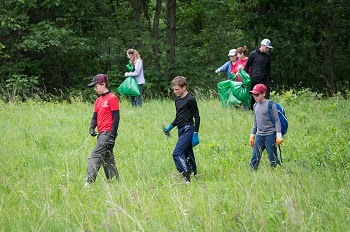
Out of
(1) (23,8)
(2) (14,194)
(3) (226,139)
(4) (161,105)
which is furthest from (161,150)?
(1) (23,8)

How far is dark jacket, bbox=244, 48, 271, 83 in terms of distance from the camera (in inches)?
493

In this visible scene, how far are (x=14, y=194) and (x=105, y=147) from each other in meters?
1.43

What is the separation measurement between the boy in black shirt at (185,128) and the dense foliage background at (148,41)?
46.2 feet

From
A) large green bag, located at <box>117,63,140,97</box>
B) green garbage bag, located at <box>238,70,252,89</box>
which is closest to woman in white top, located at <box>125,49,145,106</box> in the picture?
large green bag, located at <box>117,63,140,97</box>

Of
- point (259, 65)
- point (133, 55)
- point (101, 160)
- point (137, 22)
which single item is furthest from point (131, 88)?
point (137, 22)

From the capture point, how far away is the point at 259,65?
Answer: 12.5 metres

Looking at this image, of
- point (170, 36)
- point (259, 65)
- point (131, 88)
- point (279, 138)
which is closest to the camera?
point (279, 138)

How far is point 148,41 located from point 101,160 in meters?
16.1

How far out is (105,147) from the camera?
24.7 ft

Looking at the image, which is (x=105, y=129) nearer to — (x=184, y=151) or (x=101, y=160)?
(x=101, y=160)

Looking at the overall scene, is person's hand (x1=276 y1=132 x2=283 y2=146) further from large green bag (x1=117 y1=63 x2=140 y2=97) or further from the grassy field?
large green bag (x1=117 y1=63 x2=140 y2=97)

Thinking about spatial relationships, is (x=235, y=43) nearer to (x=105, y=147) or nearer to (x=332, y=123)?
(x=332, y=123)

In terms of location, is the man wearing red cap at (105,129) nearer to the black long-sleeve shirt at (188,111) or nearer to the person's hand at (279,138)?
the black long-sleeve shirt at (188,111)

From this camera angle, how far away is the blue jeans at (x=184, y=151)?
7527mm
